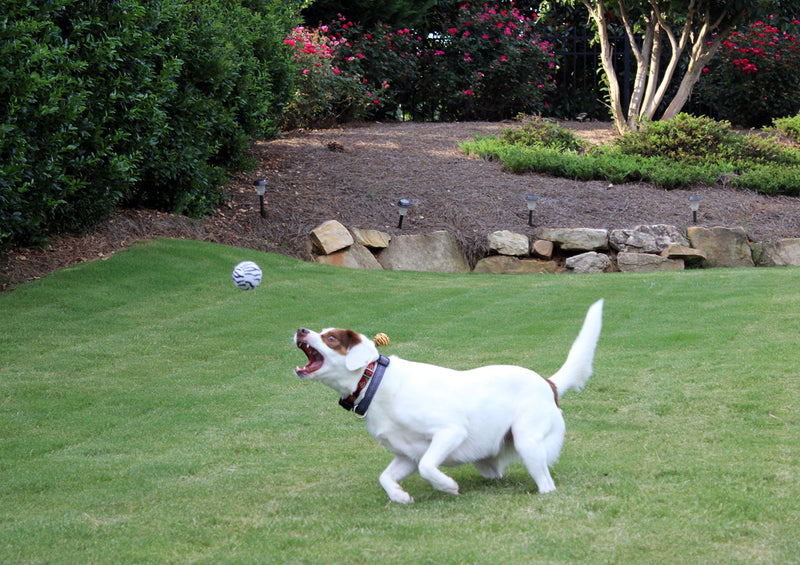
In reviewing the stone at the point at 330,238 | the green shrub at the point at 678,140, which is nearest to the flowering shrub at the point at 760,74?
the green shrub at the point at 678,140

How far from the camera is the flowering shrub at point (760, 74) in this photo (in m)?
22.6

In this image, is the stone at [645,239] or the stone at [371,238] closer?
the stone at [371,238]

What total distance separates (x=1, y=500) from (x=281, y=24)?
492 inches

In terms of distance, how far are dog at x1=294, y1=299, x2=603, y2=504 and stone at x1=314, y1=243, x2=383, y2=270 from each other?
27.0ft

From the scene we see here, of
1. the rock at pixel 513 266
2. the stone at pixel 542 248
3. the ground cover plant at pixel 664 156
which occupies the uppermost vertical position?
the ground cover plant at pixel 664 156

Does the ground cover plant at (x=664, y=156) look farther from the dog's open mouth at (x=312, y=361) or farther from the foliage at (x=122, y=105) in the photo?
the dog's open mouth at (x=312, y=361)

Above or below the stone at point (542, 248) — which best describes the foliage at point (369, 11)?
above

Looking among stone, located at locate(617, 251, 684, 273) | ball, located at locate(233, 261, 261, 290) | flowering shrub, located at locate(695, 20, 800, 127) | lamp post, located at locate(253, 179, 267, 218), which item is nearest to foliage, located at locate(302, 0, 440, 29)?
flowering shrub, located at locate(695, 20, 800, 127)

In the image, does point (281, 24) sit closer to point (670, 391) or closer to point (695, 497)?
point (670, 391)

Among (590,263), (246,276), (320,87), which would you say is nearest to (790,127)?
(590,263)

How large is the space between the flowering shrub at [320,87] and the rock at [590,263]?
256 inches

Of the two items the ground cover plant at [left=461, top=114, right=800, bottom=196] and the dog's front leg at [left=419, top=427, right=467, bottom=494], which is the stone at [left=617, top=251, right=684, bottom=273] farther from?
the dog's front leg at [left=419, top=427, right=467, bottom=494]

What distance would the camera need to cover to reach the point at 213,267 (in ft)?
36.8

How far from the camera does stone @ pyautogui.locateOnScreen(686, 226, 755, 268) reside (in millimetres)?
13625
